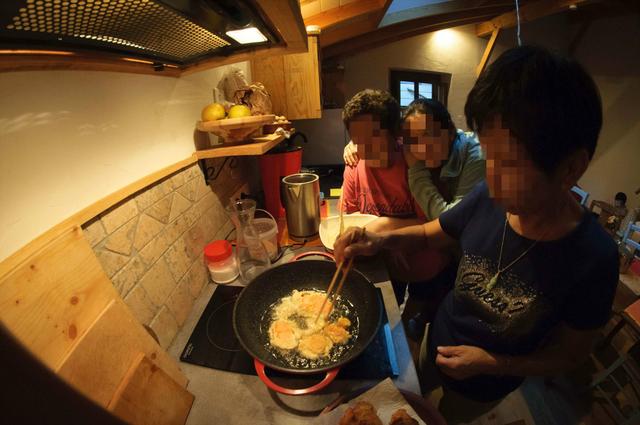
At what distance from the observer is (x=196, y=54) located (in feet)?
3.10

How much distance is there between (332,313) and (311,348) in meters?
0.19

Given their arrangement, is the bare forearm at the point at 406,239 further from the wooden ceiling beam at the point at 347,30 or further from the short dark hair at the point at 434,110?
the wooden ceiling beam at the point at 347,30

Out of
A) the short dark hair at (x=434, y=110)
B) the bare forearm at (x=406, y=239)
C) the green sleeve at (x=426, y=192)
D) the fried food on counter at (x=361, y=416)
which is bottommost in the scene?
the fried food on counter at (x=361, y=416)

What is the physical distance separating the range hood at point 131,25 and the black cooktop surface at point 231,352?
0.95 metres

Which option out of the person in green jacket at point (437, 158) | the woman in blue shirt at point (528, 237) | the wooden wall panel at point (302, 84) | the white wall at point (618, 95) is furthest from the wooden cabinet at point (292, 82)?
the white wall at point (618, 95)

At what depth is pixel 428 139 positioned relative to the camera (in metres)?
1.38

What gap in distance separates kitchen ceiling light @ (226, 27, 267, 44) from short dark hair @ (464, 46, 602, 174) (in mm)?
660

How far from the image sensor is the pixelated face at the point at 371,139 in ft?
4.84

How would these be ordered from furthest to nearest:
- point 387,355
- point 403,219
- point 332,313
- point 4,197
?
point 403,219, point 332,313, point 387,355, point 4,197

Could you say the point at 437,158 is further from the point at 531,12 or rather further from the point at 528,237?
the point at 531,12

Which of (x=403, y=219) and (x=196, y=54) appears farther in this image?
(x=403, y=219)

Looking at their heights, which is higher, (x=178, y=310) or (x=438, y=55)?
(x=438, y=55)

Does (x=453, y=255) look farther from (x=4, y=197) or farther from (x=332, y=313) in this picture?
(x=4, y=197)

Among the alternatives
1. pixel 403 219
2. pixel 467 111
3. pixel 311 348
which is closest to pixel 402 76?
pixel 403 219
